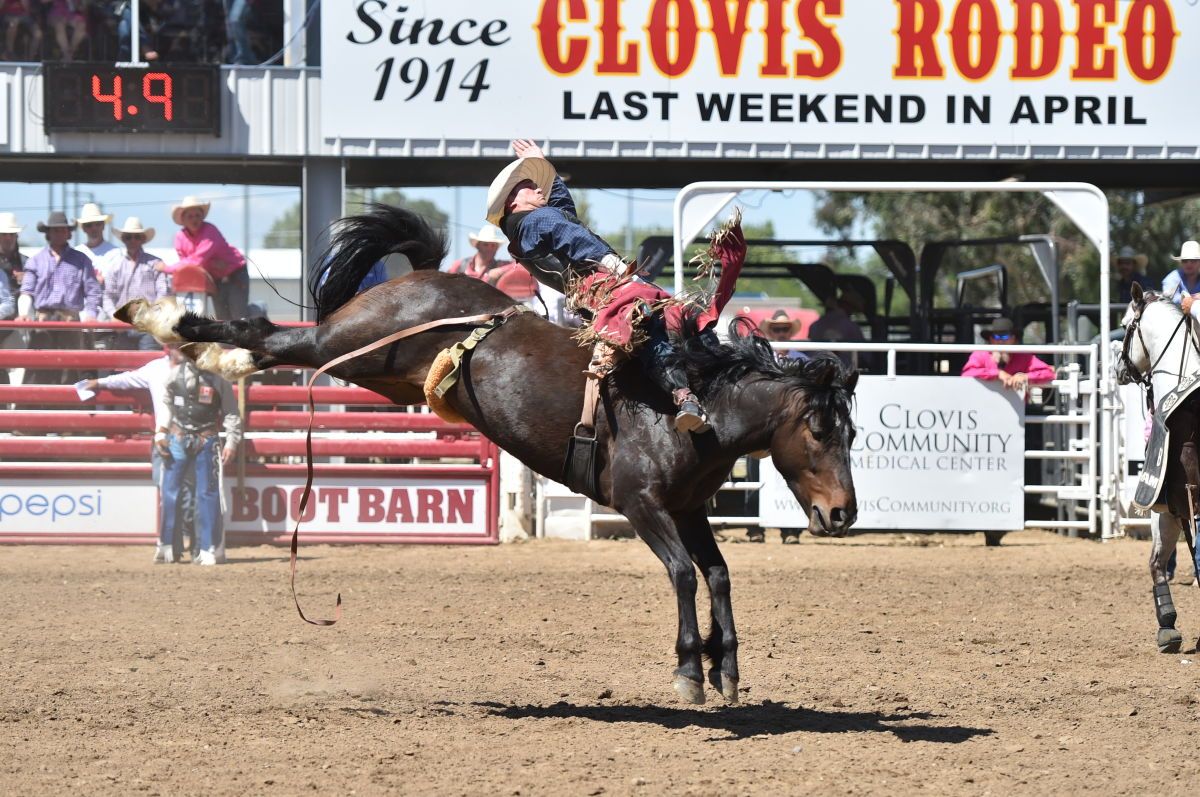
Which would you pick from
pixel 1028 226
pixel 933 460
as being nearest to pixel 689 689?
pixel 933 460

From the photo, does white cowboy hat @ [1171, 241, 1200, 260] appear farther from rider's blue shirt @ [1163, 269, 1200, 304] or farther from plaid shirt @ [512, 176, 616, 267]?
plaid shirt @ [512, 176, 616, 267]

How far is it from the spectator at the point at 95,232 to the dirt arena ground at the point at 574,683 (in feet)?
11.0

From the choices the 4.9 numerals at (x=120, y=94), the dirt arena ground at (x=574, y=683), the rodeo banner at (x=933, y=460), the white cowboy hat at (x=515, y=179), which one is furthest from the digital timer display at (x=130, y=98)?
the white cowboy hat at (x=515, y=179)

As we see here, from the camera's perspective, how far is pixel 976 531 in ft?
39.4

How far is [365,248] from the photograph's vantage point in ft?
22.1

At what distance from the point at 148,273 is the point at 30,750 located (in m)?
7.55

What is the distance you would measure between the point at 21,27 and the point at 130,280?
10.9ft

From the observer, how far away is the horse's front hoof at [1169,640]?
705cm

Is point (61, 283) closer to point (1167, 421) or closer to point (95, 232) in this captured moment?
point (95, 232)

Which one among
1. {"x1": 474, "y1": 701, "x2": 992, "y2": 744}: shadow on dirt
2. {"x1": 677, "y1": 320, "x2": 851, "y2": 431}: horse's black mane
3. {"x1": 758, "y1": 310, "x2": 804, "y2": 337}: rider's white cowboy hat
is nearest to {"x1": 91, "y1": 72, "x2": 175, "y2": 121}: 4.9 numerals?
{"x1": 758, "y1": 310, "x2": 804, "y2": 337}: rider's white cowboy hat

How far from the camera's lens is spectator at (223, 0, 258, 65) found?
13742 mm

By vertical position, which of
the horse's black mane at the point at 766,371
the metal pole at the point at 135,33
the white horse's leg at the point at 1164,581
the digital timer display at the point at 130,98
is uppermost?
the metal pole at the point at 135,33

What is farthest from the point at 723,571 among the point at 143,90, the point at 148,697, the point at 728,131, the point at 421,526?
the point at 143,90

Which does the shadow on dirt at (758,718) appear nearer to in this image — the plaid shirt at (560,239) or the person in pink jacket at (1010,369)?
the plaid shirt at (560,239)
